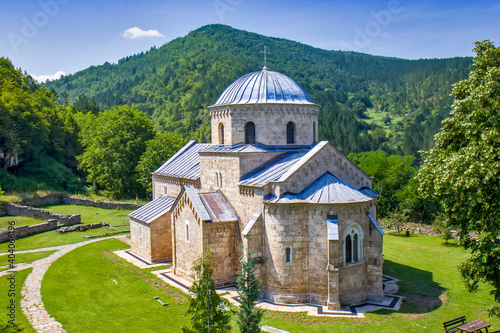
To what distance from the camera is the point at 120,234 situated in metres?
34.6

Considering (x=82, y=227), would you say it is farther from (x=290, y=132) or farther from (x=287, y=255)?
(x=287, y=255)

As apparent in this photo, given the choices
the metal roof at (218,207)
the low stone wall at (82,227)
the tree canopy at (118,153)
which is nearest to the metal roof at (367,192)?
the metal roof at (218,207)

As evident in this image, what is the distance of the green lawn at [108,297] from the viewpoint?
1699cm

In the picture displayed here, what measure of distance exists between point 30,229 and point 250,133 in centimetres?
2359

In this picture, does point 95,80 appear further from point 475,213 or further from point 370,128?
point 475,213

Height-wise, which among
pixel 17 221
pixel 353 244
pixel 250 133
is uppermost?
pixel 250 133

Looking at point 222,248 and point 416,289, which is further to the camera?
point 222,248

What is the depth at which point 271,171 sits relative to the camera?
21.6 metres

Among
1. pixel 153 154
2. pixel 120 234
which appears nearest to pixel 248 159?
pixel 120 234

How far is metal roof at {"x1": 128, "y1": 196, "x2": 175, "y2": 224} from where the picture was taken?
27006 millimetres

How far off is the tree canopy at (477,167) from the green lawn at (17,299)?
Result: 1809 centimetres

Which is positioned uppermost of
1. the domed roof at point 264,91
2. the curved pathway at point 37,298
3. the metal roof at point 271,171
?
the domed roof at point 264,91

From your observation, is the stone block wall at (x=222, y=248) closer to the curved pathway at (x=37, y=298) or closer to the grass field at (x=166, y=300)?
the grass field at (x=166, y=300)

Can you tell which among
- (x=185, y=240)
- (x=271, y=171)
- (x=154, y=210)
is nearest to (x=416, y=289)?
(x=271, y=171)
